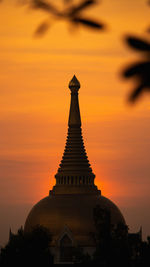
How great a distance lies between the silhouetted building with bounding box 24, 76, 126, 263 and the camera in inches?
4471

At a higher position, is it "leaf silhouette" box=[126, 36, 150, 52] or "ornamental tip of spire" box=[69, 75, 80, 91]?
"ornamental tip of spire" box=[69, 75, 80, 91]

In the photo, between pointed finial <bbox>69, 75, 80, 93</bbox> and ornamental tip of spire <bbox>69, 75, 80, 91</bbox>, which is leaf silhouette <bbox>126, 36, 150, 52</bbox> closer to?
pointed finial <bbox>69, 75, 80, 93</bbox>

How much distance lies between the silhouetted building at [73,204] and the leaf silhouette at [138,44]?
10541 centimetres

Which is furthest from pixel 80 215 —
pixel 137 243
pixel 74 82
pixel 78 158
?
pixel 137 243

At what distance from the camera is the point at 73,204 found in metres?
121

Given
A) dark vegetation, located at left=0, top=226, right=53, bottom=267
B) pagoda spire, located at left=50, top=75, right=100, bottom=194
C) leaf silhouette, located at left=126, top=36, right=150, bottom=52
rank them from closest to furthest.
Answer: leaf silhouette, located at left=126, top=36, right=150, bottom=52 → dark vegetation, located at left=0, top=226, right=53, bottom=267 → pagoda spire, located at left=50, top=75, right=100, bottom=194

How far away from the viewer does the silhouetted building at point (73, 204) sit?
113562mm

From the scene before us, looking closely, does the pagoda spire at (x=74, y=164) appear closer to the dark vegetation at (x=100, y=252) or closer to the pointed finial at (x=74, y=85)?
the pointed finial at (x=74, y=85)

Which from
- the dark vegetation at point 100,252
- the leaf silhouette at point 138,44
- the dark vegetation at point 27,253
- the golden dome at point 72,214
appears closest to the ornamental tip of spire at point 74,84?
the golden dome at point 72,214

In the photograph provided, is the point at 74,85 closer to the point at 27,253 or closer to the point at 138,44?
the point at 27,253

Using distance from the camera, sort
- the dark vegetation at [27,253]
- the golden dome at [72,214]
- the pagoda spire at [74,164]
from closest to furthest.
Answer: the dark vegetation at [27,253] → the golden dome at [72,214] → the pagoda spire at [74,164]

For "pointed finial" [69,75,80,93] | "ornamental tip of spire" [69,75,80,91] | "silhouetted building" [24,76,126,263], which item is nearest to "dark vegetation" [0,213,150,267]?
"silhouetted building" [24,76,126,263]

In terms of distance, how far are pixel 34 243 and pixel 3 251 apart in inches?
136

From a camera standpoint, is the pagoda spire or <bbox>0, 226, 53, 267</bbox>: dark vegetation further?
the pagoda spire
